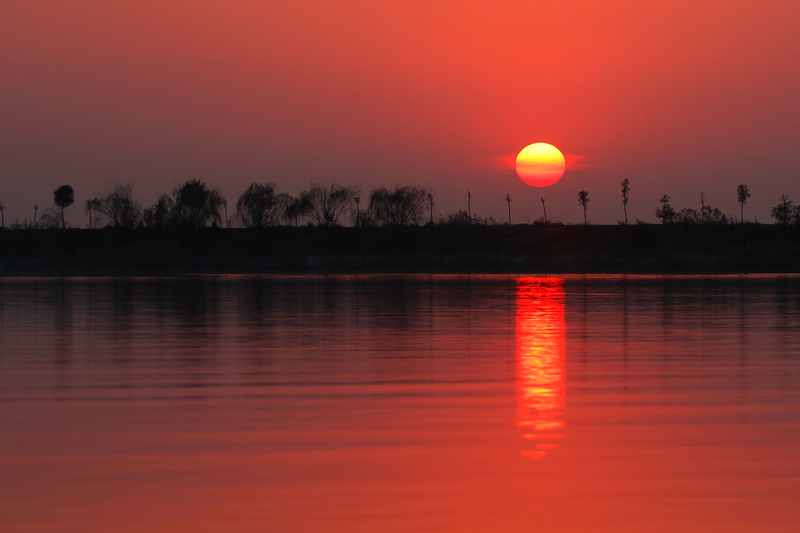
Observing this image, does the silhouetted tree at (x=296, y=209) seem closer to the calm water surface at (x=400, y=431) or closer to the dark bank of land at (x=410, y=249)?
the dark bank of land at (x=410, y=249)

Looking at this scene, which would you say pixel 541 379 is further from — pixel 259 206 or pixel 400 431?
pixel 259 206

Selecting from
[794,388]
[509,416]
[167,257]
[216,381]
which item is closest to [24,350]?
[216,381]

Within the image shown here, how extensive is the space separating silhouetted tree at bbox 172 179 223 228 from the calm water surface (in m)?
95.0

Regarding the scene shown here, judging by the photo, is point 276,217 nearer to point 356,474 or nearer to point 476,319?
point 476,319

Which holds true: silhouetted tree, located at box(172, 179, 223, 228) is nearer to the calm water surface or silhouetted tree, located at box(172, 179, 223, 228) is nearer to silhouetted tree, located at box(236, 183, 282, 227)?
silhouetted tree, located at box(236, 183, 282, 227)

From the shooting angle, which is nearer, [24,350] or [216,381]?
[216,381]

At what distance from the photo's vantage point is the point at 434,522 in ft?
18.8

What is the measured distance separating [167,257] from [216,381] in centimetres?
7861

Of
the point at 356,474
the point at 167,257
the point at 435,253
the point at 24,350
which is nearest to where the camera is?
the point at 356,474

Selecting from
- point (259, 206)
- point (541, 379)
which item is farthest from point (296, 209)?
point (541, 379)

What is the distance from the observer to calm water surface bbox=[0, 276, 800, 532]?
234 inches

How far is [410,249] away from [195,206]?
27520 mm

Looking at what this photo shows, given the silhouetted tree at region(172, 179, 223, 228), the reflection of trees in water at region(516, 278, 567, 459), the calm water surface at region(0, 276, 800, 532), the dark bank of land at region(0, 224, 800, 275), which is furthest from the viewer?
the silhouetted tree at region(172, 179, 223, 228)

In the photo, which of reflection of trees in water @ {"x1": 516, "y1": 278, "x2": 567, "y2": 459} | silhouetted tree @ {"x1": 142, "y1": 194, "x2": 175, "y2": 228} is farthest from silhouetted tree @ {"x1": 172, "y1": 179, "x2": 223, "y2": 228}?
reflection of trees in water @ {"x1": 516, "y1": 278, "x2": 567, "y2": 459}
